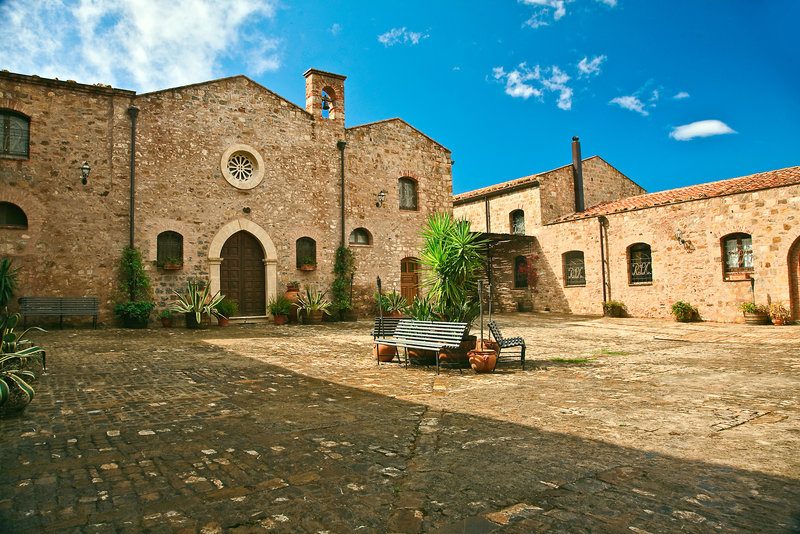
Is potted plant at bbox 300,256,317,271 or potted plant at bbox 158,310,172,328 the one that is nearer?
potted plant at bbox 158,310,172,328

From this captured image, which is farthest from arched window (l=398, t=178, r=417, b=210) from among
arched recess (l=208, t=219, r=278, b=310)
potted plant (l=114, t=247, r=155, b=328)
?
potted plant (l=114, t=247, r=155, b=328)

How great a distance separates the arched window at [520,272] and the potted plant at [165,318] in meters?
14.2

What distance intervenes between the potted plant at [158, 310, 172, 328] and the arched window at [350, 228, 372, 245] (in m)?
6.18

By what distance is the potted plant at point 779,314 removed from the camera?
1352 centimetres

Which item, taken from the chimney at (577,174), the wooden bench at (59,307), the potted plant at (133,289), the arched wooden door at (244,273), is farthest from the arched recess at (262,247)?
the chimney at (577,174)

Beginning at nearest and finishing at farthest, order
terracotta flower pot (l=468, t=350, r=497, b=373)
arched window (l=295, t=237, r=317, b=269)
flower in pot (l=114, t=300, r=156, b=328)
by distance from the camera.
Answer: terracotta flower pot (l=468, t=350, r=497, b=373), flower in pot (l=114, t=300, r=156, b=328), arched window (l=295, t=237, r=317, b=269)

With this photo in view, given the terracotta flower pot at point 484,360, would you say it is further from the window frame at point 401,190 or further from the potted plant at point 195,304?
the window frame at point 401,190

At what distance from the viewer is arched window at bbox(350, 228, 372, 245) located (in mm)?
16938

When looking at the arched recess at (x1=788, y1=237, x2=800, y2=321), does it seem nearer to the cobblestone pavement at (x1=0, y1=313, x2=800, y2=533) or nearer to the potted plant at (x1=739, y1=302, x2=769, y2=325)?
the potted plant at (x1=739, y1=302, x2=769, y2=325)

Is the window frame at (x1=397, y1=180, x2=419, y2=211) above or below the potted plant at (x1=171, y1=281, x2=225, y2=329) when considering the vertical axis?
above

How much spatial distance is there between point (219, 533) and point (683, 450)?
307cm

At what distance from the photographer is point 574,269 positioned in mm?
19531

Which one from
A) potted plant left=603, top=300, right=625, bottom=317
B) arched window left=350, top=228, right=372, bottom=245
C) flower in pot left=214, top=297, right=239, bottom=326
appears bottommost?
potted plant left=603, top=300, right=625, bottom=317

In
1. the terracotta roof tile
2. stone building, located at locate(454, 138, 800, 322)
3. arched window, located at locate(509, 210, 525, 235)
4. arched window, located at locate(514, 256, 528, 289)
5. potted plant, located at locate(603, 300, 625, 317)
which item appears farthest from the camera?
arched window, located at locate(509, 210, 525, 235)
